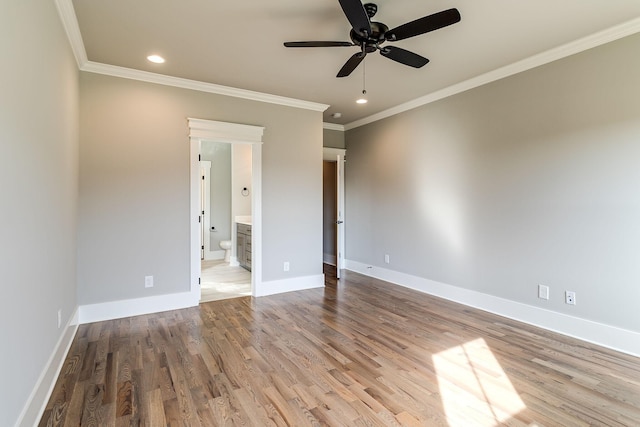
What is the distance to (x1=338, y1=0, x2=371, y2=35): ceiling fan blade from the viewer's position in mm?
1892

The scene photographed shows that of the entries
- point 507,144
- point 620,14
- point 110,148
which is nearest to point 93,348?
point 110,148

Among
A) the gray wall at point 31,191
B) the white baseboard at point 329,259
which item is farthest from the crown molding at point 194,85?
the white baseboard at point 329,259

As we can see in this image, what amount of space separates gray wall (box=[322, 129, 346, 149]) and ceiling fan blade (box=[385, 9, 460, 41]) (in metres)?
3.70

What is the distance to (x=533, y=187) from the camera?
11.2 feet

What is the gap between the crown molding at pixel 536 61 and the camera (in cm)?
277

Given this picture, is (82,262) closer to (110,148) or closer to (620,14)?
(110,148)

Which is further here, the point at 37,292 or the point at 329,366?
the point at 329,366

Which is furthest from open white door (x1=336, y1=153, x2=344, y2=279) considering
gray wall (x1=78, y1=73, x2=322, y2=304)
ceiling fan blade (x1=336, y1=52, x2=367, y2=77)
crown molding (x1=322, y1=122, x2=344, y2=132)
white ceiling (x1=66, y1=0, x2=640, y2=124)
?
ceiling fan blade (x1=336, y1=52, x2=367, y2=77)

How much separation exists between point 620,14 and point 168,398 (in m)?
4.38

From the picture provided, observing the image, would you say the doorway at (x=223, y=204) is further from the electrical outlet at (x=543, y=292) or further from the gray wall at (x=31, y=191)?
the electrical outlet at (x=543, y=292)

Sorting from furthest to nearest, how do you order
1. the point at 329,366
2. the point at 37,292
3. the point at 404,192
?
the point at 404,192, the point at 329,366, the point at 37,292

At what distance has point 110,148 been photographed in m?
3.56

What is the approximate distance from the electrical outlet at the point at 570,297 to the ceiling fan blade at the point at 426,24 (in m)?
2.75

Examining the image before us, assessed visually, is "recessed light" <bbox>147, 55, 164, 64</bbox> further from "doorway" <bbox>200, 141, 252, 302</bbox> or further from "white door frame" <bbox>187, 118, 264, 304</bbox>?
"doorway" <bbox>200, 141, 252, 302</bbox>
